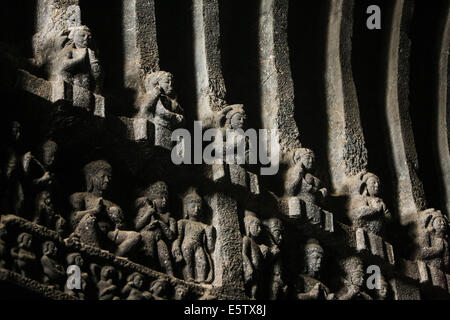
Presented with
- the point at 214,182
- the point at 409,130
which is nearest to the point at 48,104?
the point at 214,182

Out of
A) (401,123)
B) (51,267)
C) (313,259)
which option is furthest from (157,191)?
(401,123)

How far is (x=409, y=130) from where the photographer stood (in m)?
8.27

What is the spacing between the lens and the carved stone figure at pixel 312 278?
6.61 meters

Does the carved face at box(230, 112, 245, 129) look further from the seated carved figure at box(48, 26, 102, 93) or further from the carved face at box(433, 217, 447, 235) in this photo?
the carved face at box(433, 217, 447, 235)

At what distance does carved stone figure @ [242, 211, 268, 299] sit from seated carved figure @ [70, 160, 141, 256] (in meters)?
0.83

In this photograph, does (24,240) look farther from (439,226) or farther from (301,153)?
(439,226)

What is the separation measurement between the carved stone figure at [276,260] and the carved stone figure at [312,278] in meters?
0.21

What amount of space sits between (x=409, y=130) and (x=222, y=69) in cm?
204

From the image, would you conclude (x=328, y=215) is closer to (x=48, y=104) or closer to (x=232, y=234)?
(x=232, y=234)

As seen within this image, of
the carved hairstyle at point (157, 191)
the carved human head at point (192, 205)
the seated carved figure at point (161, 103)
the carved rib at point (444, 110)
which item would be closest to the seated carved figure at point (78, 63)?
the seated carved figure at point (161, 103)

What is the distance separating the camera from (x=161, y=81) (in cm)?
637

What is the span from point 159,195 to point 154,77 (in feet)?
2.70

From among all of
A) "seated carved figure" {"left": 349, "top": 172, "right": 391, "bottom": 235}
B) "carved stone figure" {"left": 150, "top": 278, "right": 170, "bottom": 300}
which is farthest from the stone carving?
"carved stone figure" {"left": 150, "top": 278, "right": 170, "bottom": 300}

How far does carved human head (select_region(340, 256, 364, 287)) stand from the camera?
6.94 meters
